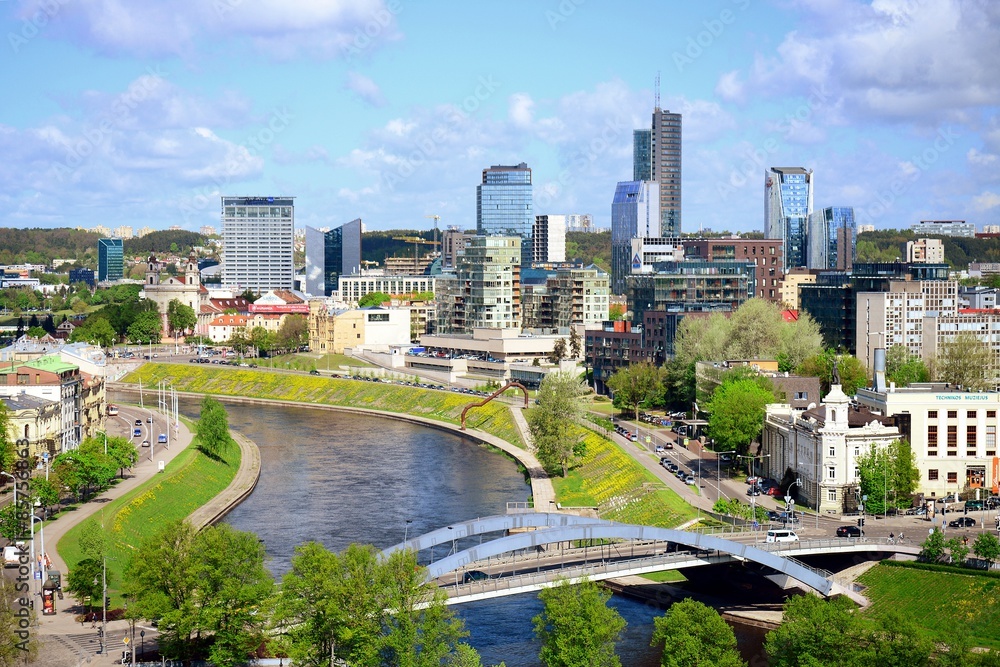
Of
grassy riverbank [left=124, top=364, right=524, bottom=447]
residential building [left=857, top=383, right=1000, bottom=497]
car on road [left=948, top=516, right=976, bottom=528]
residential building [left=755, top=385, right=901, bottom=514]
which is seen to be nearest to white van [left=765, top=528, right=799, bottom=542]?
car on road [left=948, top=516, right=976, bottom=528]

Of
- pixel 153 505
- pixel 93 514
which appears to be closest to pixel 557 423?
pixel 153 505

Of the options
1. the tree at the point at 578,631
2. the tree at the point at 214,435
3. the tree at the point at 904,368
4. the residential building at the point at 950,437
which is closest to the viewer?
the tree at the point at 578,631

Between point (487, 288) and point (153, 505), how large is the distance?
6824 cm

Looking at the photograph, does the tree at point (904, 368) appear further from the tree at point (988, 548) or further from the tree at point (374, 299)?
the tree at point (374, 299)

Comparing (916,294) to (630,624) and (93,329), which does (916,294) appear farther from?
(93,329)

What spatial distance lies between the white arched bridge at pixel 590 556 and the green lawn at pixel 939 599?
109 centimetres

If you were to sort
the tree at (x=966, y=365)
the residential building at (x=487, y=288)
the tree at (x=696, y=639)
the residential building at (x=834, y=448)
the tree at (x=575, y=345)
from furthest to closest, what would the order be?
the residential building at (x=487, y=288) → the tree at (x=575, y=345) → the tree at (x=966, y=365) → the residential building at (x=834, y=448) → the tree at (x=696, y=639)

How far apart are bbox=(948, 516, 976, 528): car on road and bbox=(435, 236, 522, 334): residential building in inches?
2877

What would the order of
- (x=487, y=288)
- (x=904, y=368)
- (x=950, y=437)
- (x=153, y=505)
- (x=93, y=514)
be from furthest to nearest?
1. (x=487, y=288)
2. (x=904, y=368)
3. (x=153, y=505)
4. (x=950, y=437)
5. (x=93, y=514)

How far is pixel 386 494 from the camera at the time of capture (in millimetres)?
68375

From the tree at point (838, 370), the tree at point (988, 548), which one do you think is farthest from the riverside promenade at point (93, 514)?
the tree at point (838, 370)

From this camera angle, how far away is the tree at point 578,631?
35.8m

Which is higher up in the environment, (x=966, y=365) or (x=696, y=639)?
(x=966, y=365)

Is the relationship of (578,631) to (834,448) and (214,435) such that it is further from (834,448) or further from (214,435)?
(214,435)
